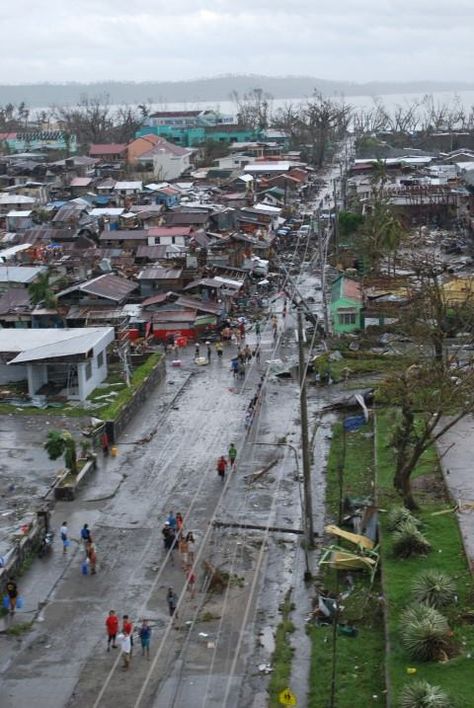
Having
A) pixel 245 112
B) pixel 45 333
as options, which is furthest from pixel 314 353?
pixel 245 112

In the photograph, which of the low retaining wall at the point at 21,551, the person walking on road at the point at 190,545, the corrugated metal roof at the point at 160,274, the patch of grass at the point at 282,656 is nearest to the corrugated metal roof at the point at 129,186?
the corrugated metal roof at the point at 160,274

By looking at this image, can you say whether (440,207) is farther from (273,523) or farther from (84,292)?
(273,523)

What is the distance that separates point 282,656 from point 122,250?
37359 mm

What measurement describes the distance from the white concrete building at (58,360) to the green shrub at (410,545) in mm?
14624

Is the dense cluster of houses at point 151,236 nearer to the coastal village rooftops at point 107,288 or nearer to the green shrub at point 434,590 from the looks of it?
the coastal village rooftops at point 107,288

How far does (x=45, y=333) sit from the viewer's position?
33.6m

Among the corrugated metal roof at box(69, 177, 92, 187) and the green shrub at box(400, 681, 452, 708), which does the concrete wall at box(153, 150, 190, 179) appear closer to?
the corrugated metal roof at box(69, 177, 92, 187)

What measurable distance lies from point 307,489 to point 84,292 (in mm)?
22603

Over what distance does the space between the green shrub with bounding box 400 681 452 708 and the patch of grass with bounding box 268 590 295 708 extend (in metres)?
2.07

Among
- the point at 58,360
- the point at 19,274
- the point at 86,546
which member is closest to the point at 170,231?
the point at 19,274

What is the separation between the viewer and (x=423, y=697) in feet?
42.5

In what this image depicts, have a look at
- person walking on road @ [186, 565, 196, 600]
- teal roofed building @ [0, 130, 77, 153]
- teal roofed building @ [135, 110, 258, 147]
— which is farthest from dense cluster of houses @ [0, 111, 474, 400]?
person walking on road @ [186, 565, 196, 600]

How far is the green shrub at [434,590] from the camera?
15797 mm

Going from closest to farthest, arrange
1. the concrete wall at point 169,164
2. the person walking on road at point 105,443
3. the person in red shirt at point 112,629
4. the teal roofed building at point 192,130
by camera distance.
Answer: the person in red shirt at point 112,629, the person walking on road at point 105,443, the concrete wall at point 169,164, the teal roofed building at point 192,130
